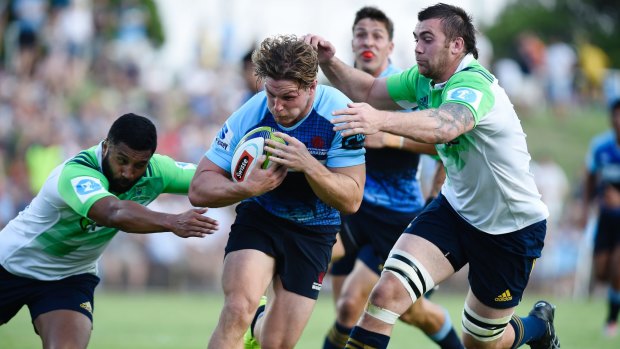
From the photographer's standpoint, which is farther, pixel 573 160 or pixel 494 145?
pixel 573 160

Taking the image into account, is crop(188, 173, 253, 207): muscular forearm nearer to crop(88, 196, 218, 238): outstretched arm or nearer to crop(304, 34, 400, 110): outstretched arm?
crop(88, 196, 218, 238): outstretched arm

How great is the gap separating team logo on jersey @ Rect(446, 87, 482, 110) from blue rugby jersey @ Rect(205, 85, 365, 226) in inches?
30.2

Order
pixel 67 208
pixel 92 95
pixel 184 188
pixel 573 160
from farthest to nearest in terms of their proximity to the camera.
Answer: pixel 573 160
pixel 92 95
pixel 184 188
pixel 67 208

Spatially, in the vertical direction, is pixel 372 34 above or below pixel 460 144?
above

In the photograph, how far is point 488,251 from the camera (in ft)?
21.5

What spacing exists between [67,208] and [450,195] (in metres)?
2.73

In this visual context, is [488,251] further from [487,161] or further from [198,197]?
[198,197]

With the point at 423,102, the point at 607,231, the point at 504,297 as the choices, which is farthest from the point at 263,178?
the point at 607,231

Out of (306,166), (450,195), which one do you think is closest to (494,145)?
(450,195)

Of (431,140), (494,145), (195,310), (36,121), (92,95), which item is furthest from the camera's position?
(92,95)

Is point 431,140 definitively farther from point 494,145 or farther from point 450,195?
point 450,195

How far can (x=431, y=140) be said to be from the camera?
551cm

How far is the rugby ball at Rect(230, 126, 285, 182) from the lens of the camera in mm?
6066

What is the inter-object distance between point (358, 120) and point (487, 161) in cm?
133
